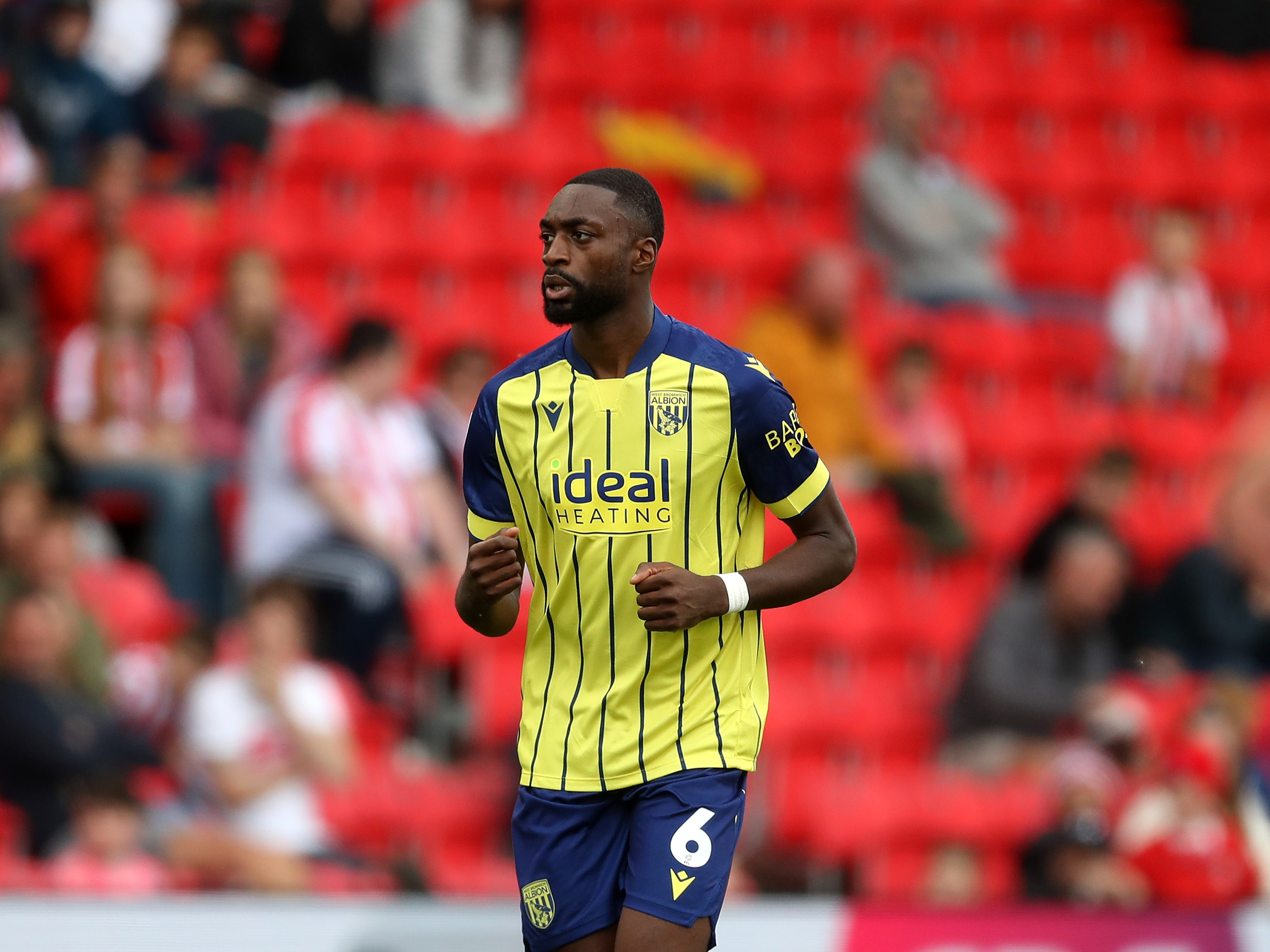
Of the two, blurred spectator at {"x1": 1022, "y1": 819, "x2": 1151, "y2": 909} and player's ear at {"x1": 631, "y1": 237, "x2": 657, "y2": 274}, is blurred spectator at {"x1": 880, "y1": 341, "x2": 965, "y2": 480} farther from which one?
player's ear at {"x1": 631, "y1": 237, "x2": 657, "y2": 274}

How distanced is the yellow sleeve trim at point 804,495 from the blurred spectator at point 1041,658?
430cm

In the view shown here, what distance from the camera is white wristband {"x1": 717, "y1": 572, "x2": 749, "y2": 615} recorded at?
3301 millimetres

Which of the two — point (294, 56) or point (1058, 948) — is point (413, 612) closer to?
point (1058, 948)

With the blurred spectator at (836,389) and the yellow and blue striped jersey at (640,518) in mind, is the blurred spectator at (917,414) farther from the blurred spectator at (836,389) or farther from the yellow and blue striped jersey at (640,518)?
the yellow and blue striped jersey at (640,518)

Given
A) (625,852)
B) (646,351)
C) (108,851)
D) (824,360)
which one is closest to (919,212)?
(824,360)

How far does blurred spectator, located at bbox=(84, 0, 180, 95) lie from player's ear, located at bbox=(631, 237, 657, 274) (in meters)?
6.18

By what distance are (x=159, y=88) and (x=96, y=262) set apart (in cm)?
143

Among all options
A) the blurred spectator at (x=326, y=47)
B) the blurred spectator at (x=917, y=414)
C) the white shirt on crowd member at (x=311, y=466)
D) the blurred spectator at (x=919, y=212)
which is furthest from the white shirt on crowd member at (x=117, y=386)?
the blurred spectator at (x=919, y=212)

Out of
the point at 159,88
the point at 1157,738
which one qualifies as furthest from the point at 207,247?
the point at 1157,738

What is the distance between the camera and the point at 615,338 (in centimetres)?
344

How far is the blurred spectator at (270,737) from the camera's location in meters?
6.48

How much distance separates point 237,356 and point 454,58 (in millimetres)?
2833

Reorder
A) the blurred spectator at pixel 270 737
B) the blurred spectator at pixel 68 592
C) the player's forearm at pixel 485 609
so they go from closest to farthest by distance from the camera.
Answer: the player's forearm at pixel 485 609 < the blurred spectator at pixel 270 737 < the blurred spectator at pixel 68 592

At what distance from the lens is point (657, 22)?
421 inches
